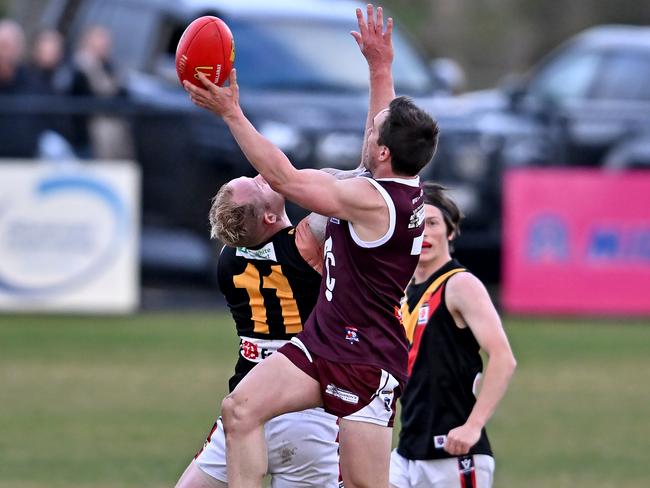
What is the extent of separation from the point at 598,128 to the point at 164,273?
5.10 meters

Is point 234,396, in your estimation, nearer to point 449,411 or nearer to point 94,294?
point 449,411

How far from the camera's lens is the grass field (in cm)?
923

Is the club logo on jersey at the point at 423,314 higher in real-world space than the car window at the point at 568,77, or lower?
lower

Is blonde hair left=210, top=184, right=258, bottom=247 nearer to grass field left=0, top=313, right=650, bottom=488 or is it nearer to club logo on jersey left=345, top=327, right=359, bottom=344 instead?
club logo on jersey left=345, top=327, right=359, bottom=344

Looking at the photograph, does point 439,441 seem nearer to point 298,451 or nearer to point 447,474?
point 447,474

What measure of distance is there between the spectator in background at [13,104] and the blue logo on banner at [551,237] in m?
5.42

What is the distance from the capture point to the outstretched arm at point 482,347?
582 cm

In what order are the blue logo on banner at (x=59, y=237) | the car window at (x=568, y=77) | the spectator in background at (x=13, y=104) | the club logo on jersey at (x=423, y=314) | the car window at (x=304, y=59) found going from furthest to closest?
the car window at (x=568, y=77) < the car window at (x=304, y=59) < the spectator in background at (x=13, y=104) < the blue logo on banner at (x=59, y=237) < the club logo on jersey at (x=423, y=314)

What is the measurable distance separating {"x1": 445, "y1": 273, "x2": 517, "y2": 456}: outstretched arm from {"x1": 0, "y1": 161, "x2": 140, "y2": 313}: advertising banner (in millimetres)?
9273

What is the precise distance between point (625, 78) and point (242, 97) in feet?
16.0

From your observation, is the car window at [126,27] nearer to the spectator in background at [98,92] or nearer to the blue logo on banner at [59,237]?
the spectator in background at [98,92]

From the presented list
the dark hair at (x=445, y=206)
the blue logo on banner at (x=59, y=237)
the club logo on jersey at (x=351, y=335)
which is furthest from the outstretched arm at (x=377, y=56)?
the blue logo on banner at (x=59, y=237)

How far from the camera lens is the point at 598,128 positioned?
648 inches

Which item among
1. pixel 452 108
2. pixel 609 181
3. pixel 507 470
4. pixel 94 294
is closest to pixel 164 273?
pixel 94 294
